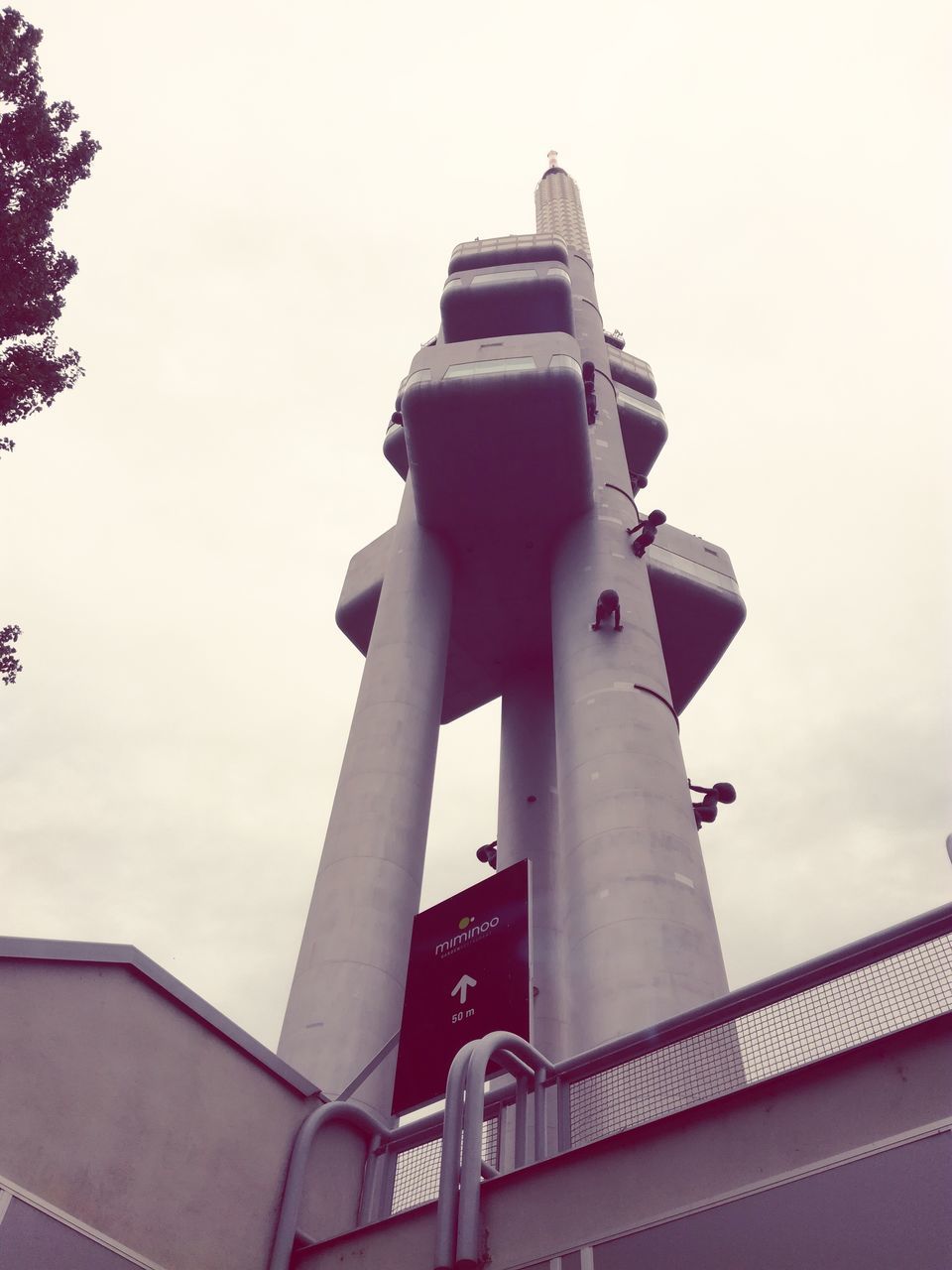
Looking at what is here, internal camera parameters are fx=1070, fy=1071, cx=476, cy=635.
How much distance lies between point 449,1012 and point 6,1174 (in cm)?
639

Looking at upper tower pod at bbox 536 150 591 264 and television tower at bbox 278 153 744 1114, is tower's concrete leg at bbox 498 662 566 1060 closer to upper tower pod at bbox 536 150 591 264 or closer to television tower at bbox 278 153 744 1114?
television tower at bbox 278 153 744 1114

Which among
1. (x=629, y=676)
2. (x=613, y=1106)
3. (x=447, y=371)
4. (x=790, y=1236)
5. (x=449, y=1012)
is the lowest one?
(x=790, y=1236)

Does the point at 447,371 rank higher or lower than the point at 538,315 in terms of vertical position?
lower

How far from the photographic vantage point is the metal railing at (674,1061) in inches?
263

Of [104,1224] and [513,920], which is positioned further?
[513,920]

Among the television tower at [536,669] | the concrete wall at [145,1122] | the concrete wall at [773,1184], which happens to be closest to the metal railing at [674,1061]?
the concrete wall at [773,1184]

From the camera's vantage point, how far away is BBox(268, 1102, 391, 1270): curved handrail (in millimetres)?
8102

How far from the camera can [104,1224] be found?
7.07 meters

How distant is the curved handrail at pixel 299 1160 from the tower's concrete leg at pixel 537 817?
14.7 metres

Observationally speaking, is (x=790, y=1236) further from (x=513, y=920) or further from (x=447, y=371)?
(x=447, y=371)

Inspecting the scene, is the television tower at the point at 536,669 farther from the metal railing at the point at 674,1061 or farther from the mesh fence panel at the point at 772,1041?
the mesh fence panel at the point at 772,1041

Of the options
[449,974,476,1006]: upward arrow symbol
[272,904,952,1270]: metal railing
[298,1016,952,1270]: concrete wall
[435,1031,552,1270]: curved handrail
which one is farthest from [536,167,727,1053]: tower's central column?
[298,1016,952,1270]: concrete wall

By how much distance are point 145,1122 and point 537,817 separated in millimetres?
21078

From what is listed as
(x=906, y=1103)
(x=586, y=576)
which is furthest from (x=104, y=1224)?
(x=586, y=576)
